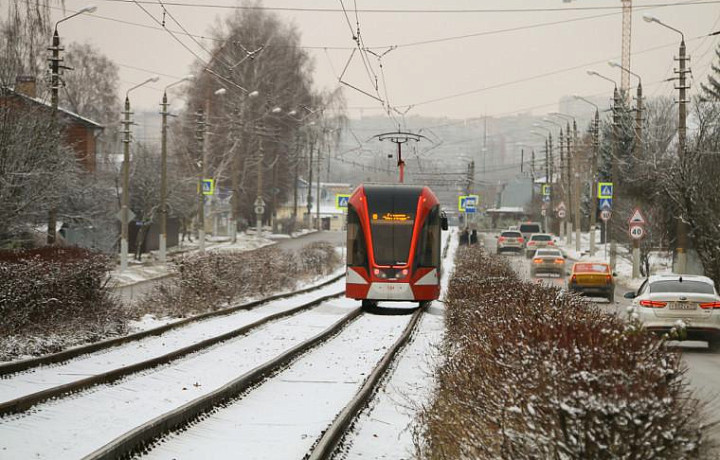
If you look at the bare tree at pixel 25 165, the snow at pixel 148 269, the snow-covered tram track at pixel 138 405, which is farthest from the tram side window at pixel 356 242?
the bare tree at pixel 25 165

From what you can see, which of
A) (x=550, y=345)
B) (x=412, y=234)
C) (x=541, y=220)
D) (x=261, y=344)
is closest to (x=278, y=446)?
(x=550, y=345)

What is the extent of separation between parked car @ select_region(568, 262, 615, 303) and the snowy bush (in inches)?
683

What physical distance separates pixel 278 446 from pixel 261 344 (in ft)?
32.8

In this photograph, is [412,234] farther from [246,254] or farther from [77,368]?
[77,368]

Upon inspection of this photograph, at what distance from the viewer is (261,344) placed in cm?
2014

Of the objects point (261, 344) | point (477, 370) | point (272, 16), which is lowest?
point (261, 344)

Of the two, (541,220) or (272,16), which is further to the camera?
(541,220)

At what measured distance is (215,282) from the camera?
28.8m

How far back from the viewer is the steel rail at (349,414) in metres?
9.50

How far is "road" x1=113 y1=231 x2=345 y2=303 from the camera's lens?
33.6 metres

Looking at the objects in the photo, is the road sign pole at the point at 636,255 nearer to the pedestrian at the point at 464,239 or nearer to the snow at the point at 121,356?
the snow at the point at 121,356

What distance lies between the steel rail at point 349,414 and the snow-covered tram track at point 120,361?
3.26 m

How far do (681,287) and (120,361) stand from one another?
1056cm

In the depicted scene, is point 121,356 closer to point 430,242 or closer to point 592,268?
point 430,242
